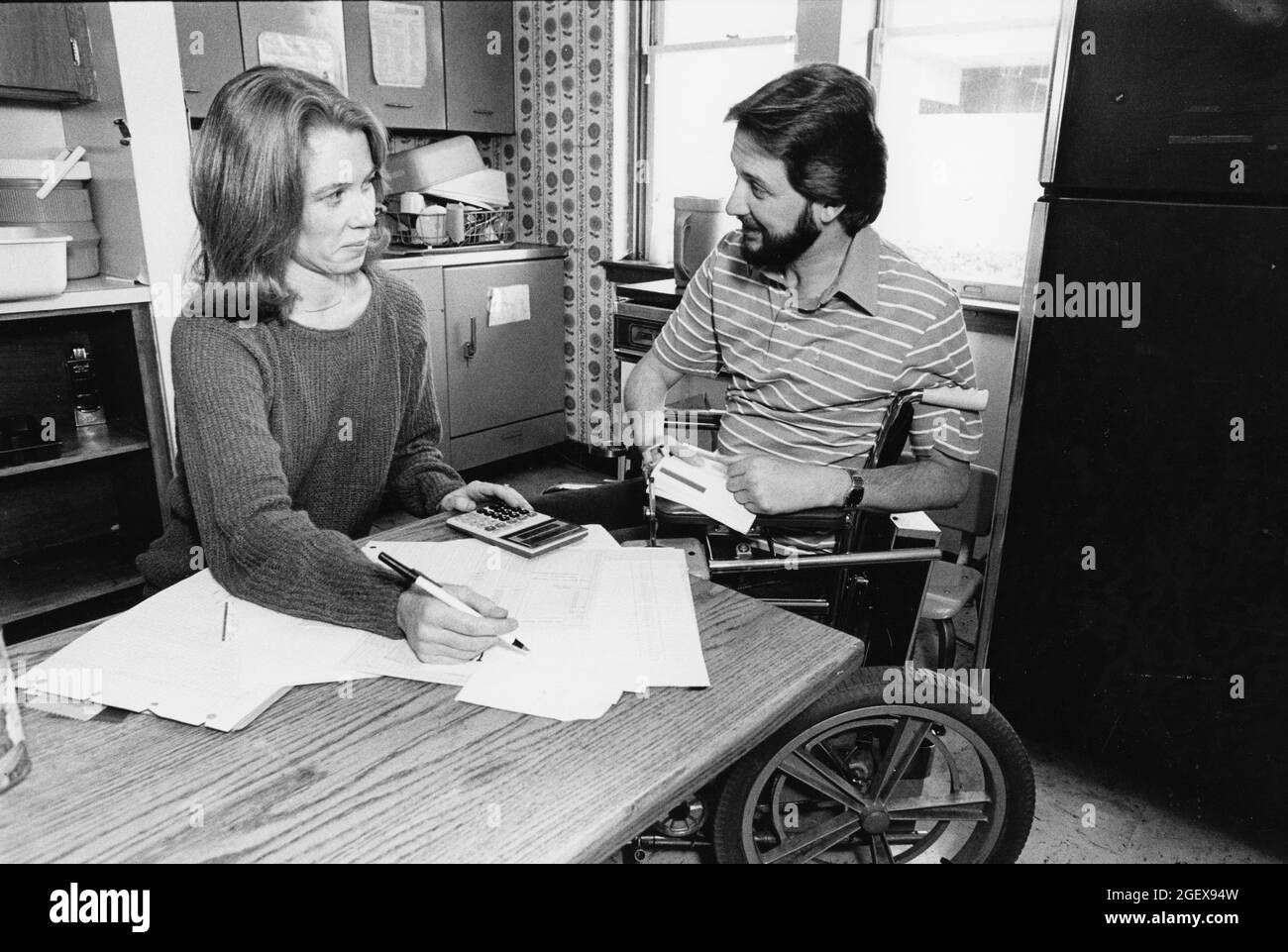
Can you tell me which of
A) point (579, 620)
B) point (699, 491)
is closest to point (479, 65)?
point (699, 491)

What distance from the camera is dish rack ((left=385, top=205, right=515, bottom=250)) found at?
3775mm

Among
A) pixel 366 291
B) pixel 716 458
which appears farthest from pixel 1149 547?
pixel 366 291

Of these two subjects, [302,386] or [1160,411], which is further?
[1160,411]

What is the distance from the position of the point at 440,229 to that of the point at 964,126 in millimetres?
2143

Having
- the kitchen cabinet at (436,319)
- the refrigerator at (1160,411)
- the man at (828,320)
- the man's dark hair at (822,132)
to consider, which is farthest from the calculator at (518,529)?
the kitchen cabinet at (436,319)

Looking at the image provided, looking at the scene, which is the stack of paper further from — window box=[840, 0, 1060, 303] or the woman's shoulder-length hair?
window box=[840, 0, 1060, 303]

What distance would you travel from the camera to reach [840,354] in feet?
5.57

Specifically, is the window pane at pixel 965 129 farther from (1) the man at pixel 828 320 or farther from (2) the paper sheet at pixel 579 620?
(2) the paper sheet at pixel 579 620

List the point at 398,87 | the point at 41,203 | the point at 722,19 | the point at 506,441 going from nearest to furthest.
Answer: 1. the point at 41,203
2. the point at 722,19
3. the point at 398,87
4. the point at 506,441

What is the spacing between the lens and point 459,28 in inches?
153

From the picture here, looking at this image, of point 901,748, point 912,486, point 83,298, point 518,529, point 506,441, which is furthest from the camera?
point 506,441

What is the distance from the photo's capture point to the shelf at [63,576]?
2549 mm

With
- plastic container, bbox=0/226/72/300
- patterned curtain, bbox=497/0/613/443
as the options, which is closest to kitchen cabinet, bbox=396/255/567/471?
patterned curtain, bbox=497/0/613/443

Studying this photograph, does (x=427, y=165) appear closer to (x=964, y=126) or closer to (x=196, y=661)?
(x=964, y=126)
